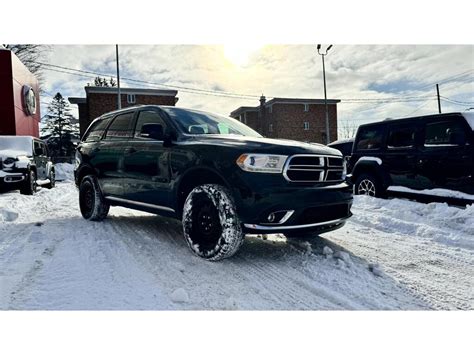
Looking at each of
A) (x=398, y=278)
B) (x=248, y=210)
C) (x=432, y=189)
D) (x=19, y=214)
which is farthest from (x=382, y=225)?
(x=19, y=214)

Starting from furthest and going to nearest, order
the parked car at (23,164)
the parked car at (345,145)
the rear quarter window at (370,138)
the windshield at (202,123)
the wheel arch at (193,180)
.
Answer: the parked car at (345,145) < the parked car at (23,164) < the rear quarter window at (370,138) < the windshield at (202,123) < the wheel arch at (193,180)

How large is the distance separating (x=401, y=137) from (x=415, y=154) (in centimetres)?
52

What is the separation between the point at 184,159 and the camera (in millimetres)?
3658

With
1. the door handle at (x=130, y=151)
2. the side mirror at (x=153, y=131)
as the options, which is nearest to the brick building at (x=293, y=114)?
the door handle at (x=130, y=151)

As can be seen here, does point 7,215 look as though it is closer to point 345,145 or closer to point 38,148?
point 38,148

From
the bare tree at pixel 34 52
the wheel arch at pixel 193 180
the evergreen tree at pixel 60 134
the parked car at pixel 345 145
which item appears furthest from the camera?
the evergreen tree at pixel 60 134

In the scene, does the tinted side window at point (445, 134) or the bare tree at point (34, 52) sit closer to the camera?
the tinted side window at point (445, 134)

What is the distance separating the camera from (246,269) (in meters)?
A: 3.16

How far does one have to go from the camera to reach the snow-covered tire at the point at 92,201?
523 centimetres

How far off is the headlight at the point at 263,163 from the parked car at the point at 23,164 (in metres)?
7.81

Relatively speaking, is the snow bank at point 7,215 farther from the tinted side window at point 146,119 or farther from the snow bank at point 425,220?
the snow bank at point 425,220

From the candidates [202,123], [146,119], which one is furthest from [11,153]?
[202,123]

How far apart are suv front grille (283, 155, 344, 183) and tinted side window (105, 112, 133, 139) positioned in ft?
8.24

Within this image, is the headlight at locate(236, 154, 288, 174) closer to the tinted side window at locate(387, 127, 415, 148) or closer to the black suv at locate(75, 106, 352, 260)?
the black suv at locate(75, 106, 352, 260)
